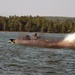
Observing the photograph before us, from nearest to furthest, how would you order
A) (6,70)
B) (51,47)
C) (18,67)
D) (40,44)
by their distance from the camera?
(6,70)
(18,67)
(51,47)
(40,44)

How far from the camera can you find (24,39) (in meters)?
87.2

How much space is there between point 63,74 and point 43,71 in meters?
2.34

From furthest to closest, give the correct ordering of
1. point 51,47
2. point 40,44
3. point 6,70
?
point 40,44 < point 51,47 < point 6,70

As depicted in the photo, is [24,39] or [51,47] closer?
[51,47]

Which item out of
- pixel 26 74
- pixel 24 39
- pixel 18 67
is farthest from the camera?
pixel 24 39

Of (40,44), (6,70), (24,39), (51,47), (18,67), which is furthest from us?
(24,39)

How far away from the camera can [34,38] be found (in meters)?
83.1

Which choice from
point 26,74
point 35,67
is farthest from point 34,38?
point 26,74

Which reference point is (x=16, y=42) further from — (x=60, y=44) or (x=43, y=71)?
(x=43, y=71)

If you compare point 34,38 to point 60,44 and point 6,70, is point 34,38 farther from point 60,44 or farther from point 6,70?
point 6,70

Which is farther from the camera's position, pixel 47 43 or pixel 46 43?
pixel 46 43

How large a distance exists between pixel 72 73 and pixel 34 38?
50.2m

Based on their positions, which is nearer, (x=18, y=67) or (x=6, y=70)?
(x=6, y=70)

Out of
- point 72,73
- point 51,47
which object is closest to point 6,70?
point 72,73
